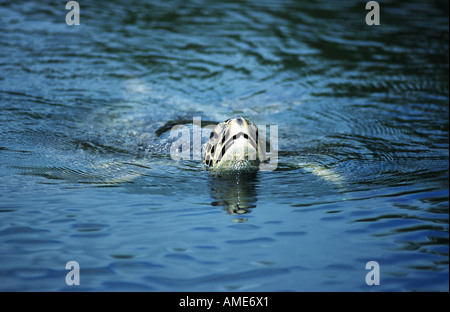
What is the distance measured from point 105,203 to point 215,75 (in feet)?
20.4

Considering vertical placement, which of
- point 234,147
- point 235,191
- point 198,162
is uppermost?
point 198,162

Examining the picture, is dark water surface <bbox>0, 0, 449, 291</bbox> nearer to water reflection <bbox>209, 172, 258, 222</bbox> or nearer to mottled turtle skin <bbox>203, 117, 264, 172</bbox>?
water reflection <bbox>209, 172, 258, 222</bbox>

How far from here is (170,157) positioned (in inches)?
295

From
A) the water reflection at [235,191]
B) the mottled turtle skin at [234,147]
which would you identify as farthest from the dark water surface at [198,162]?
the mottled turtle skin at [234,147]

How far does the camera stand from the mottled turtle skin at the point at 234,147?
19.8 feet

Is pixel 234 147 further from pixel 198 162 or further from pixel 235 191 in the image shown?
pixel 198 162

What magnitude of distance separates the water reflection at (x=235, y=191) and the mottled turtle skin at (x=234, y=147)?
0.11 m

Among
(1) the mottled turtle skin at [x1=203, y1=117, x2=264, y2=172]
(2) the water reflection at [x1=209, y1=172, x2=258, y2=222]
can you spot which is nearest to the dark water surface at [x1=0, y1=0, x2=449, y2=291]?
(2) the water reflection at [x1=209, y1=172, x2=258, y2=222]

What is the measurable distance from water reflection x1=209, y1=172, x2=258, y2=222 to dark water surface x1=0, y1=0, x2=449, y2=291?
0.03m

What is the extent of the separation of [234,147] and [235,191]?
0.50 meters

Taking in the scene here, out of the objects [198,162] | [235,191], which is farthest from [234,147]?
[198,162]

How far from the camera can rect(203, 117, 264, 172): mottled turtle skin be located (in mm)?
6023

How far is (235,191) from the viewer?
6234 mm

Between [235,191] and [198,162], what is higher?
[198,162]
